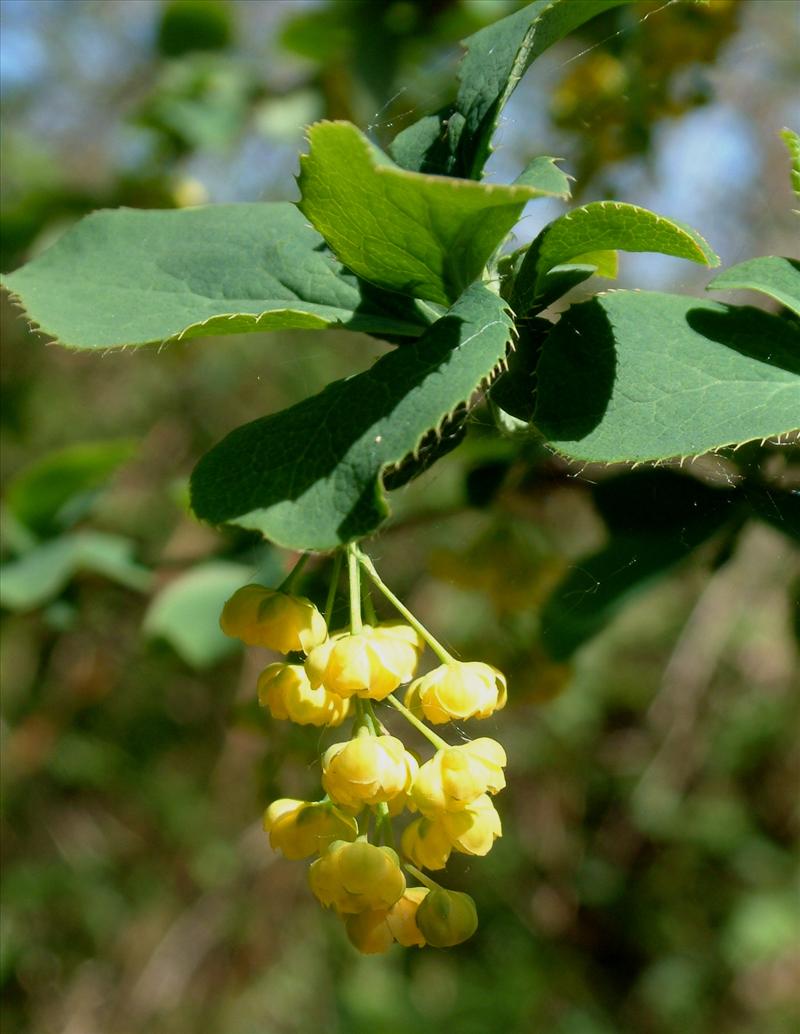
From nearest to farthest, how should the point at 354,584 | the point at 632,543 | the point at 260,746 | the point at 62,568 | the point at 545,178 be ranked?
the point at 545,178, the point at 354,584, the point at 632,543, the point at 62,568, the point at 260,746

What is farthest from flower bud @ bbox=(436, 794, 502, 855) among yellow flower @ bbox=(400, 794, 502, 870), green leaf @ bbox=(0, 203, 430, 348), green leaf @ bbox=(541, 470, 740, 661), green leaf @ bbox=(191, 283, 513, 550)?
green leaf @ bbox=(541, 470, 740, 661)

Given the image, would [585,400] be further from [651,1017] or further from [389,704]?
[651,1017]

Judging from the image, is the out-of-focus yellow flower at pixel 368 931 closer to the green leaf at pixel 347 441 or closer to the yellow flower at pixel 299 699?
the yellow flower at pixel 299 699

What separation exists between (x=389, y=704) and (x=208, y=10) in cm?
166

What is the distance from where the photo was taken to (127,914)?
3082mm

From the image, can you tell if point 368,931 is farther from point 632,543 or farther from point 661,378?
point 632,543

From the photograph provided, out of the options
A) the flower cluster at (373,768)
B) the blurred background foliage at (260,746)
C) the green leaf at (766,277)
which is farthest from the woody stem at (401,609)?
the blurred background foliage at (260,746)

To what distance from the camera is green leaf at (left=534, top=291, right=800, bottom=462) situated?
662 millimetres


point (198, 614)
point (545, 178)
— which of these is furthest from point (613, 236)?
point (198, 614)

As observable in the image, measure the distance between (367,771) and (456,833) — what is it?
81mm

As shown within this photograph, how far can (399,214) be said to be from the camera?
24.9 inches

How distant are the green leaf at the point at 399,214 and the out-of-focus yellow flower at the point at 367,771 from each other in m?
0.33

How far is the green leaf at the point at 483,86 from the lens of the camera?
0.66 metres

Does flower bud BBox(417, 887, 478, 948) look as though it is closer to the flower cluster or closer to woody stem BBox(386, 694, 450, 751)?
the flower cluster
